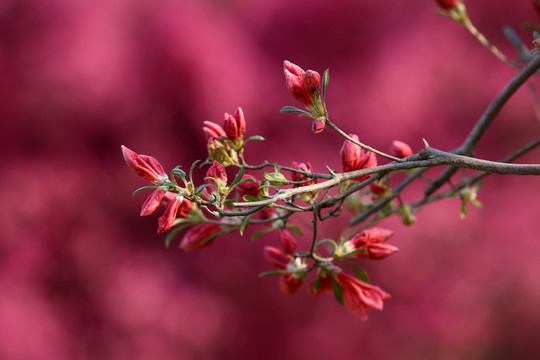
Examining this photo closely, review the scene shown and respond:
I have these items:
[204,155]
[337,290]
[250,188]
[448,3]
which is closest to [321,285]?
[337,290]

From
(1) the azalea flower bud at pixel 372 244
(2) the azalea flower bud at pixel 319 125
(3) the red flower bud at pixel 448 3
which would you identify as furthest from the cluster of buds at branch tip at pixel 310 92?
(3) the red flower bud at pixel 448 3

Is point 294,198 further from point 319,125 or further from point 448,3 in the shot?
point 448,3

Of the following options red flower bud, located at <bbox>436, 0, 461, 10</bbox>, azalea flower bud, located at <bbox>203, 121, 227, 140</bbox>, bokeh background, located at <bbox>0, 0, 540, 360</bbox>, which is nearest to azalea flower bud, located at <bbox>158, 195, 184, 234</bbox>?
azalea flower bud, located at <bbox>203, 121, 227, 140</bbox>

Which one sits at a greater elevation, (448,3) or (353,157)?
(448,3)

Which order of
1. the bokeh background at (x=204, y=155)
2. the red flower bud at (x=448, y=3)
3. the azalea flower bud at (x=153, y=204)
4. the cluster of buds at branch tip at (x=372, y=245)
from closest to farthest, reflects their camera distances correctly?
1. the azalea flower bud at (x=153, y=204)
2. the cluster of buds at branch tip at (x=372, y=245)
3. the red flower bud at (x=448, y=3)
4. the bokeh background at (x=204, y=155)

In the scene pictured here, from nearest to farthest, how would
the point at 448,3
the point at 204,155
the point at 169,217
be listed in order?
the point at 169,217 → the point at 448,3 → the point at 204,155

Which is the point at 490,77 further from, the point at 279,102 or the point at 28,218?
the point at 28,218

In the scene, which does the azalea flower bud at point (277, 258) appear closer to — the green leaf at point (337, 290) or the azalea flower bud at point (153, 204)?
the green leaf at point (337, 290)
